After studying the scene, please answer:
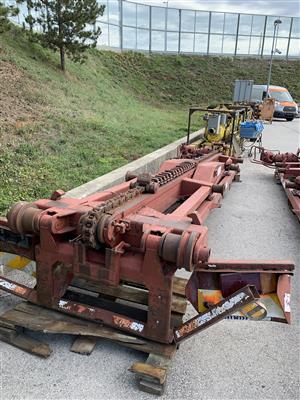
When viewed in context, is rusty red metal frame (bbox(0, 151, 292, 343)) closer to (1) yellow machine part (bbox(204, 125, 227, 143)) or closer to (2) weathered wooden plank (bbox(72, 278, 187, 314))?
(2) weathered wooden plank (bbox(72, 278, 187, 314))

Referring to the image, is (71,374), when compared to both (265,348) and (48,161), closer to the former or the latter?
(265,348)

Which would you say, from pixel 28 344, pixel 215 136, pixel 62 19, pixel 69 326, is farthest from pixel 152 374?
pixel 62 19

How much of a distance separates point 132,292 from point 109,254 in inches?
27.3

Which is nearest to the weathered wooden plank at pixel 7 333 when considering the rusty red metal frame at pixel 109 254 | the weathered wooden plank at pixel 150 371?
the rusty red metal frame at pixel 109 254

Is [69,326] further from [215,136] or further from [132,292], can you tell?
[215,136]

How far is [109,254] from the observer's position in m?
2.53

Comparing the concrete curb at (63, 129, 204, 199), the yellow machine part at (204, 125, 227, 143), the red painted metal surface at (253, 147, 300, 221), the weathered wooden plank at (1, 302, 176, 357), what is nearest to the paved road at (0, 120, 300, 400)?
the weathered wooden plank at (1, 302, 176, 357)

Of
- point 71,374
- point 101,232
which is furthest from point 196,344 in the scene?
point 101,232

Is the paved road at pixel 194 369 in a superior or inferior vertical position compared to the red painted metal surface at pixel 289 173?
inferior

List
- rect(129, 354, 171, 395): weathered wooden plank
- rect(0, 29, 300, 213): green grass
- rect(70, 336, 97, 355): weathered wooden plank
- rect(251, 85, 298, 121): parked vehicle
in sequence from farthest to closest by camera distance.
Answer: rect(251, 85, 298, 121): parked vehicle < rect(0, 29, 300, 213): green grass < rect(70, 336, 97, 355): weathered wooden plank < rect(129, 354, 171, 395): weathered wooden plank

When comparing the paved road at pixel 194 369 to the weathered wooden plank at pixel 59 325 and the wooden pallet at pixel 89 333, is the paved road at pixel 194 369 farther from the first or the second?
the weathered wooden plank at pixel 59 325

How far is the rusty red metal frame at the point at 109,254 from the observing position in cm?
243

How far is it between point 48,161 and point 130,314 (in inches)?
172

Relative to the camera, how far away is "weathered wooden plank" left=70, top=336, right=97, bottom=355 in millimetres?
2705
